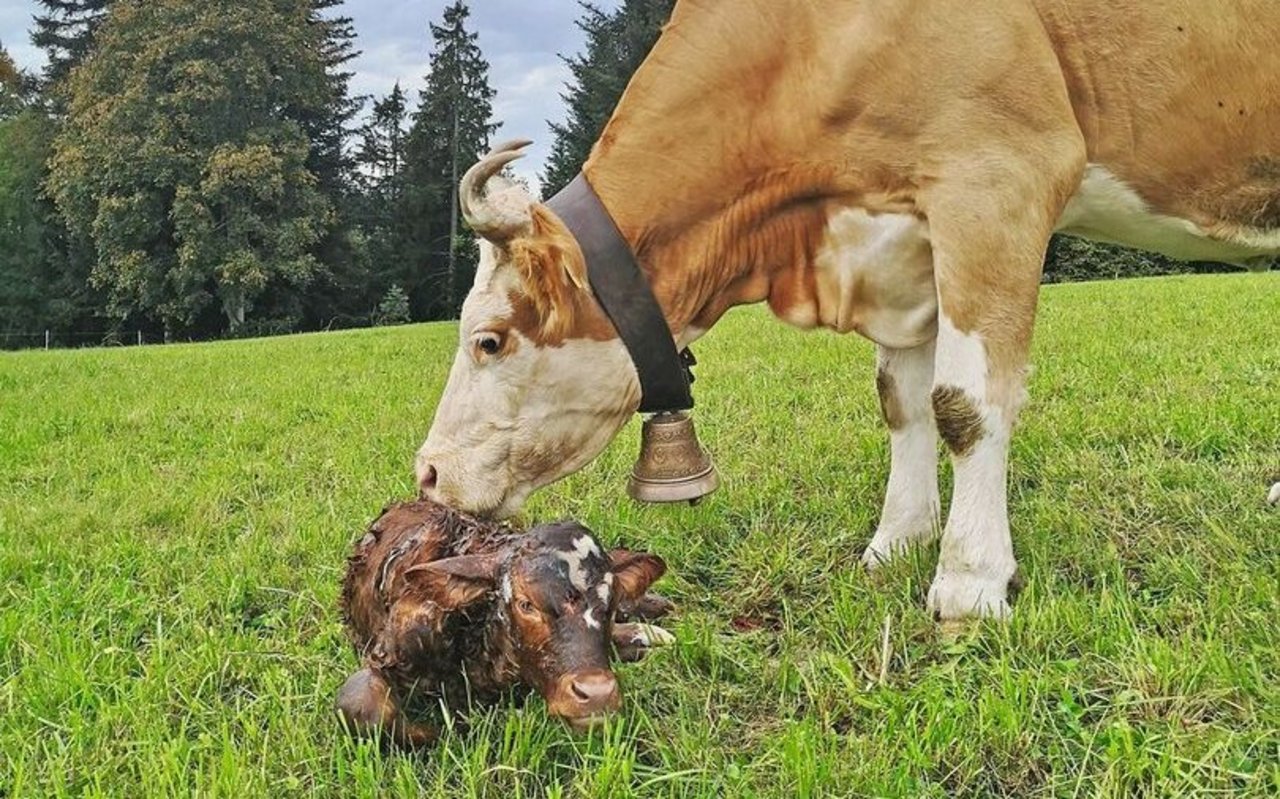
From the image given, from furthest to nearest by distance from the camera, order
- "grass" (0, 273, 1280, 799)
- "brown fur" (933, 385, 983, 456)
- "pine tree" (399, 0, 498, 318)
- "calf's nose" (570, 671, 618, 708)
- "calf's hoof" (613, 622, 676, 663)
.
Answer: "pine tree" (399, 0, 498, 318), "brown fur" (933, 385, 983, 456), "calf's hoof" (613, 622, 676, 663), "grass" (0, 273, 1280, 799), "calf's nose" (570, 671, 618, 708)

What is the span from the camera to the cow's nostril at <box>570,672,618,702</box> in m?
2.16

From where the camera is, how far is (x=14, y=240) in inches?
1829

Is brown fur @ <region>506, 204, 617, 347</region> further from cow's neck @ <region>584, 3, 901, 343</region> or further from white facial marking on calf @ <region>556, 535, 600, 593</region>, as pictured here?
white facial marking on calf @ <region>556, 535, 600, 593</region>

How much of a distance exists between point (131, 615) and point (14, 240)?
5071 centimetres

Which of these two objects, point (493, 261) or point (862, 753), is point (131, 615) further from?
point (862, 753)

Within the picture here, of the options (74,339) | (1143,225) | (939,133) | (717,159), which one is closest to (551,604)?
(717,159)

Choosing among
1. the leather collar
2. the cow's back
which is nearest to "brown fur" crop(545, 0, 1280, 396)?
the cow's back

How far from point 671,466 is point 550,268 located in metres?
0.91

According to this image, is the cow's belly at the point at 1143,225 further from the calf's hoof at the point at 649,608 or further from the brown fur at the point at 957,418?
the calf's hoof at the point at 649,608

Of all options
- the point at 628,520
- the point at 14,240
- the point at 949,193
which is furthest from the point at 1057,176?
the point at 14,240

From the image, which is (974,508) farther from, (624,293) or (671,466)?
(624,293)

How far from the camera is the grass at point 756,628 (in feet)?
7.44

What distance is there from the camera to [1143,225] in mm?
3447

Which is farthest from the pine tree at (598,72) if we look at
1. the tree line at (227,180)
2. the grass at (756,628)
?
the grass at (756,628)
